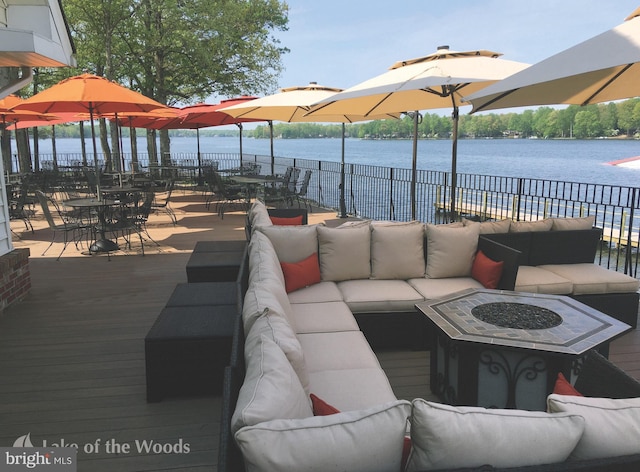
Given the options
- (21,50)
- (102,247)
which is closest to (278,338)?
(21,50)

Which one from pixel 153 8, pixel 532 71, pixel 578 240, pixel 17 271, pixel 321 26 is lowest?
pixel 17 271

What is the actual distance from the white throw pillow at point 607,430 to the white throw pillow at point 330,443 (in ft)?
1.72

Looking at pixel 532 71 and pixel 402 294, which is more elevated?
pixel 532 71

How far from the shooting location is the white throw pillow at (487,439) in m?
1.38

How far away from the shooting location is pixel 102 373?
3.63 meters

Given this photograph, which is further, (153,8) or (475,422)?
(153,8)

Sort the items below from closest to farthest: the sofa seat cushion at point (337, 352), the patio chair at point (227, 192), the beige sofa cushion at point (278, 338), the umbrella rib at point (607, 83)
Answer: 1. the beige sofa cushion at point (278, 338)
2. the sofa seat cushion at point (337, 352)
3. the umbrella rib at point (607, 83)
4. the patio chair at point (227, 192)

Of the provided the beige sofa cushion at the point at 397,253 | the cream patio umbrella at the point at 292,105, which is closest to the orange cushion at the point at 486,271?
the beige sofa cushion at the point at 397,253

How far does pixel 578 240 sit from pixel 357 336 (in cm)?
295

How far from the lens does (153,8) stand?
1742cm

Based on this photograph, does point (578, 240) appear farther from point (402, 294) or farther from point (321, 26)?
point (321, 26)

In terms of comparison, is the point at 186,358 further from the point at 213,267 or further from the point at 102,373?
the point at 213,267

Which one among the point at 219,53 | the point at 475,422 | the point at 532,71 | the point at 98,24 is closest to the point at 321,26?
the point at 219,53

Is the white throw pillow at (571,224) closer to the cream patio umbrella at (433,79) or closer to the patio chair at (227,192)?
the cream patio umbrella at (433,79)
